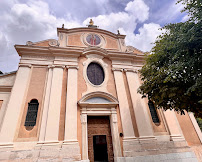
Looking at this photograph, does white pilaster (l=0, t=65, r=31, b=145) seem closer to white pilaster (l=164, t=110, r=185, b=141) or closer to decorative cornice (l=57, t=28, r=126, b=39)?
decorative cornice (l=57, t=28, r=126, b=39)

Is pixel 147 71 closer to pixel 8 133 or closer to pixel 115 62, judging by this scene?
pixel 115 62

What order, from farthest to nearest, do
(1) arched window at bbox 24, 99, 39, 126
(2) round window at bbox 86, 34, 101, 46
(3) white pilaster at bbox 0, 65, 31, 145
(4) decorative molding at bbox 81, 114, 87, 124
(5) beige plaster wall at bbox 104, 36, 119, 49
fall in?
(5) beige plaster wall at bbox 104, 36, 119, 49
(2) round window at bbox 86, 34, 101, 46
(4) decorative molding at bbox 81, 114, 87, 124
(1) arched window at bbox 24, 99, 39, 126
(3) white pilaster at bbox 0, 65, 31, 145

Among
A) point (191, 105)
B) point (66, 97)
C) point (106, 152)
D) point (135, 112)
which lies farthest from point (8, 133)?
point (191, 105)

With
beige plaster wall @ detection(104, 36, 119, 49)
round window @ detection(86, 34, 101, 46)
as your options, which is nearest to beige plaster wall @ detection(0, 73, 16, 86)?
round window @ detection(86, 34, 101, 46)

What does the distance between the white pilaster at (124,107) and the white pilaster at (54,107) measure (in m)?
3.88

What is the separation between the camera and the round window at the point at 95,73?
30.4 ft

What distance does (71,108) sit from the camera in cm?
760

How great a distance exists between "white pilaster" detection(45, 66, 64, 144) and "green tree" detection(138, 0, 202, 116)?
204 inches

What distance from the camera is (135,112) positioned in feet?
27.7

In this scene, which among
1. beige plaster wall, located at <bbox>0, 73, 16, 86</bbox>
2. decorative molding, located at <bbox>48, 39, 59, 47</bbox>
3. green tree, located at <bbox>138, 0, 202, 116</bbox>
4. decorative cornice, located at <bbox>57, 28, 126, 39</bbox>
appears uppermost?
decorative cornice, located at <bbox>57, 28, 126, 39</bbox>

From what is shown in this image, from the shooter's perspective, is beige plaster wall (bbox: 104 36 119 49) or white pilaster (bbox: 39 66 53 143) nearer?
white pilaster (bbox: 39 66 53 143)

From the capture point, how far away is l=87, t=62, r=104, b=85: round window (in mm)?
9255

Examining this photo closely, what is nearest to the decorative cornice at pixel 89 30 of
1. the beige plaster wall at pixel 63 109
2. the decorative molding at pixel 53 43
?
the decorative molding at pixel 53 43

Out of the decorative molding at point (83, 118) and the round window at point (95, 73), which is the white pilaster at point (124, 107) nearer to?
the round window at point (95, 73)
